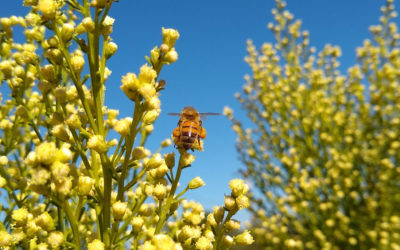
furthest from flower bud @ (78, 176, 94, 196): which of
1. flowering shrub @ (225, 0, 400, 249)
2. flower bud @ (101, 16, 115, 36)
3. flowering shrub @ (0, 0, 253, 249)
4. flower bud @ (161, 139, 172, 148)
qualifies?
flowering shrub @ (225, 0, 400, 249)

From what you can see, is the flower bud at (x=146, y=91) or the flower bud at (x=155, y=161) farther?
the flower bud at (x=155, y=161)

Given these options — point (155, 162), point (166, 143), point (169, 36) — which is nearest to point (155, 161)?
point (155, 162)

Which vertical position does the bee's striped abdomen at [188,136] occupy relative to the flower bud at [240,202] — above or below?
above

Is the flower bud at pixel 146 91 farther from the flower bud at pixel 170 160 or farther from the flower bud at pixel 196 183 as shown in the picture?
the flower bud at pixel 196 183

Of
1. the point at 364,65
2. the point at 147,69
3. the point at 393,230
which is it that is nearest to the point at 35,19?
the point at 147,69

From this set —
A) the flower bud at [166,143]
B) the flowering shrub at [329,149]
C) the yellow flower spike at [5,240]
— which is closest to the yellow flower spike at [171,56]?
the yellow flower spike at [5,240]

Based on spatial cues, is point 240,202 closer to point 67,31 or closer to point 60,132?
point 60,132

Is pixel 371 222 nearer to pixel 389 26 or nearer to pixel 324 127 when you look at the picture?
pixel 324 127
